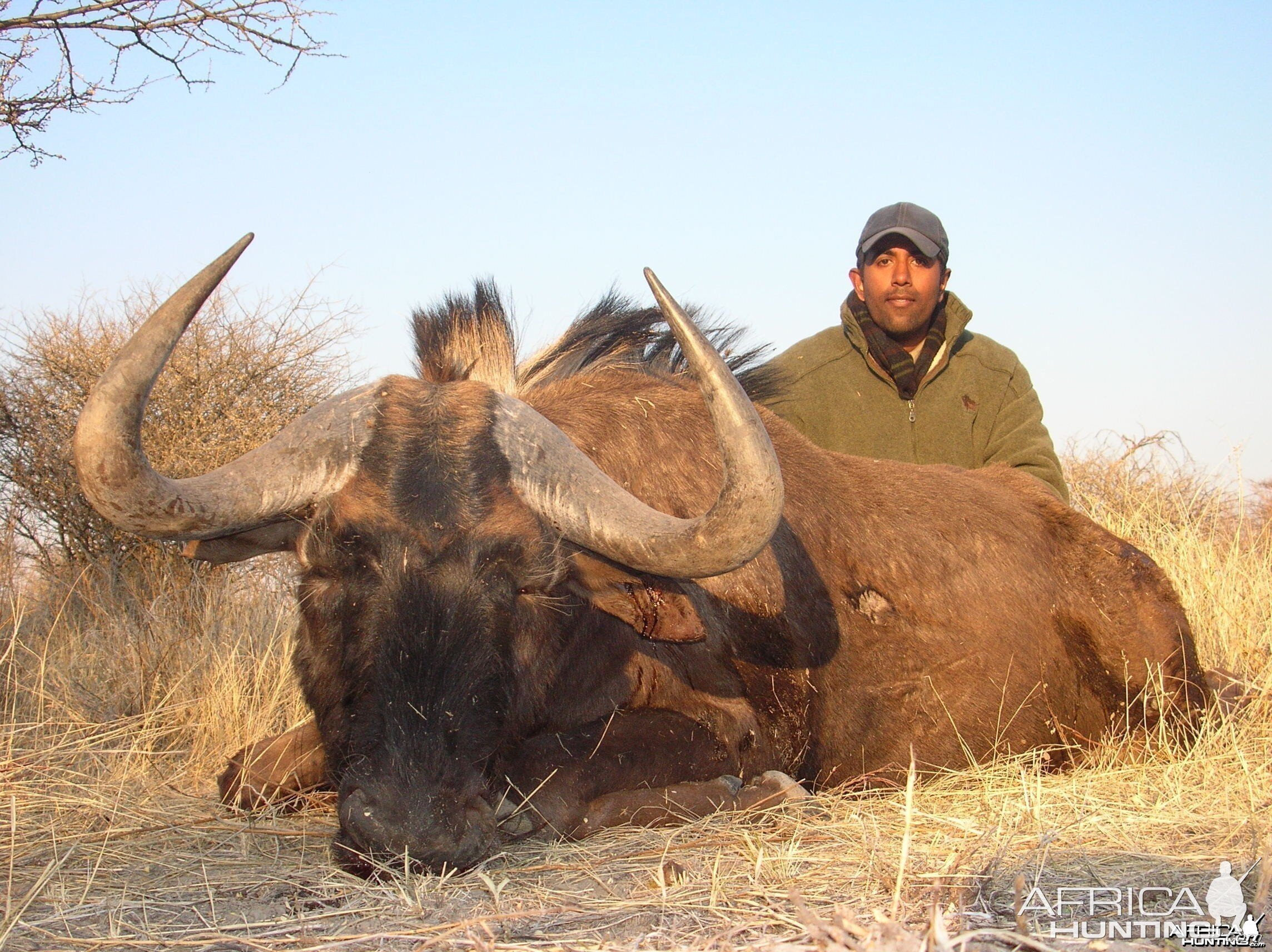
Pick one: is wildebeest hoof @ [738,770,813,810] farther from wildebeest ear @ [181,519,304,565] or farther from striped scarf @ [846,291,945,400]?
striped scarf @ [846,291,945,400]

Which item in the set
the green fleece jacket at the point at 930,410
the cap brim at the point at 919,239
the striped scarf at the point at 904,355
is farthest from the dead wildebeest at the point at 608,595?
the cap brim at the point at 919,239

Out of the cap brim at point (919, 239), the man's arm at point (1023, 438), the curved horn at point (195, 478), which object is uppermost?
the cap brim at point (919, 239)

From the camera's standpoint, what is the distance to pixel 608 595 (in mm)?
3916

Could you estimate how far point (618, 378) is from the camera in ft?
16.7

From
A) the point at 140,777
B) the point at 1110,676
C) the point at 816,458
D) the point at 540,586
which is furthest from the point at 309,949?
the point at 1110,676

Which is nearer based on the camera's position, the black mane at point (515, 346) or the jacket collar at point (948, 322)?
the black mane at point (515, 346)

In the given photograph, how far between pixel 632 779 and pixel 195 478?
5.71 feet

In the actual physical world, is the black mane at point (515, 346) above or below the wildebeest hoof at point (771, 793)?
above

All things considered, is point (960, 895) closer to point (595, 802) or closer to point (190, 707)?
point (595, 802)

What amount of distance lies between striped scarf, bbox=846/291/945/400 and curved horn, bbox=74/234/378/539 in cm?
425

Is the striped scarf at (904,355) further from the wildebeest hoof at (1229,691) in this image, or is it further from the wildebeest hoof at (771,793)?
the wildebeest hoof at (771,793)

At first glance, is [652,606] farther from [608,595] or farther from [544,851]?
[544,851]

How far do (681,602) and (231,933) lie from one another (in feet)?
5.79

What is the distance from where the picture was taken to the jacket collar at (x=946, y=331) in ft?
24.0
